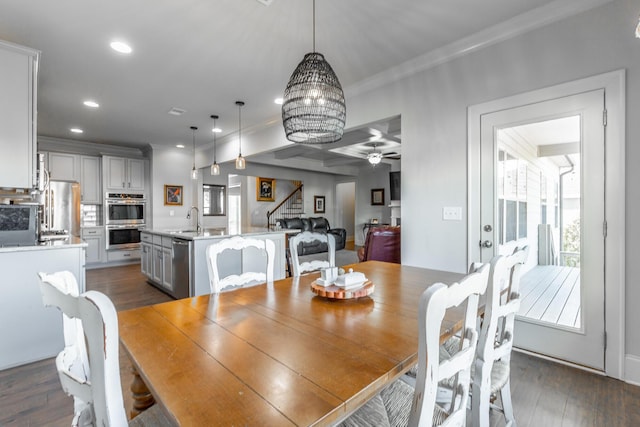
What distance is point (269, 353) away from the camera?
954mm

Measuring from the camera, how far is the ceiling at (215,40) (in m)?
2.24

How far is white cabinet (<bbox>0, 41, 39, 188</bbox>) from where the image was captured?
245 centimetres

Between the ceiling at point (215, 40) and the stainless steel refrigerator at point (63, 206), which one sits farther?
the stainless steel refrigerator at point (63, 206)

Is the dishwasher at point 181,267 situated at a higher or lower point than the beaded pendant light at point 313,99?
lower

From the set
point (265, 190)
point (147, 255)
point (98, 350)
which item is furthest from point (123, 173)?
point (98, 350)

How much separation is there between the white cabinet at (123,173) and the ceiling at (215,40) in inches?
87.0

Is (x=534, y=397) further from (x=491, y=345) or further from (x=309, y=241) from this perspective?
(x=309, y=241)

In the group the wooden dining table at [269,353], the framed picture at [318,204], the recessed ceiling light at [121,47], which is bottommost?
the wooden dining table at [269,353]

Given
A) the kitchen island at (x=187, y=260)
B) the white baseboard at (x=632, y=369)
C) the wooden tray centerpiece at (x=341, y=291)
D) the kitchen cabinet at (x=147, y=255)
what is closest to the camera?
the wooden tray centerpiece at (x=341, y=291)

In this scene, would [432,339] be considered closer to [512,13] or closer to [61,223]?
[512,13]

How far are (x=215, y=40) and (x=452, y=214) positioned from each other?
2.66 m

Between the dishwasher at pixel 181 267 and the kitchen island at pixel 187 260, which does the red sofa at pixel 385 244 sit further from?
the dishwasher at pixel 181 267

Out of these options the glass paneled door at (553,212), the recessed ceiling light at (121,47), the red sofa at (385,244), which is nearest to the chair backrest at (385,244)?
the red sofa at (385,244)

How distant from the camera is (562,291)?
7.59 ft
